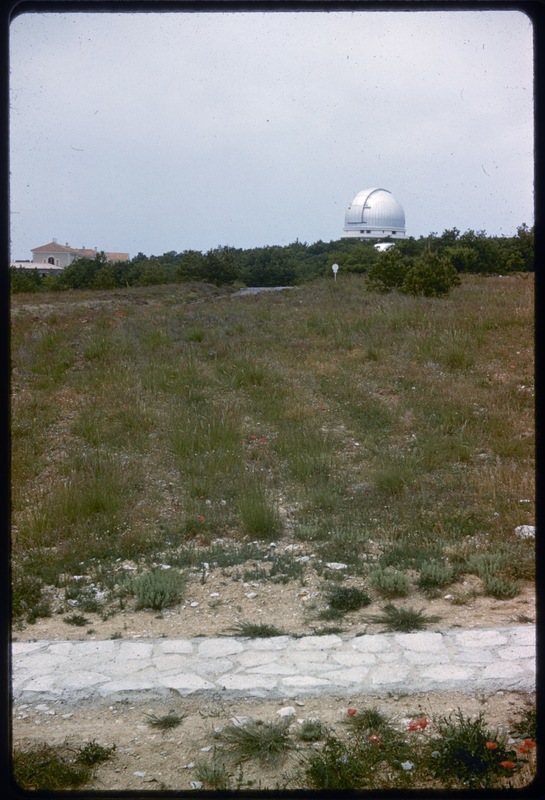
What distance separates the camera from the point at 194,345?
36.8ft

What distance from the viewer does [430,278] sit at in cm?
1532

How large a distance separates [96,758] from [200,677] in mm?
767

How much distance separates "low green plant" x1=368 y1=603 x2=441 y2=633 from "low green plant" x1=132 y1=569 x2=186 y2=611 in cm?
132

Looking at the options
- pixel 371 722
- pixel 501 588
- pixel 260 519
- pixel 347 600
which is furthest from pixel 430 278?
pixel 371 722

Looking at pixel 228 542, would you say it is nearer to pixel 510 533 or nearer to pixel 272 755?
pixel 510 533

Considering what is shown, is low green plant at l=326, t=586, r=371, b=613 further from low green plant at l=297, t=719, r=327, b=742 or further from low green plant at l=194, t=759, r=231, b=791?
low green plant at l=194, t=759, r=231, b=791

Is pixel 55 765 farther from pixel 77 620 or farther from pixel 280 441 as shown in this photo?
pixel 280 441

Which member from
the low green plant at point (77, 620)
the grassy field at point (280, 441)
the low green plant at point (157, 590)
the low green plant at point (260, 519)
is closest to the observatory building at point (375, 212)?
the grassy field at point (280, 441)

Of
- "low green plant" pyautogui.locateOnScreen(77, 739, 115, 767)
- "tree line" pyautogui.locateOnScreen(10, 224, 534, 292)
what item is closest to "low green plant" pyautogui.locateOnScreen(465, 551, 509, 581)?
"low green plant" pyautogui.locateOnScreen(77, 739, 115, 767)

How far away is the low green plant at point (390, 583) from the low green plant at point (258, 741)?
5.52 ft

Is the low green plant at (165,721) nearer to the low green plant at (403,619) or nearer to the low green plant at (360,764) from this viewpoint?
the low green plant at (360,764)

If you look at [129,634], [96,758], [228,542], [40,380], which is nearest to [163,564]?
[228,542]

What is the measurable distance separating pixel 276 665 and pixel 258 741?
2.37 ft

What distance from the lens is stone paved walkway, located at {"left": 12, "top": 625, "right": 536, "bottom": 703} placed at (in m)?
3.71
